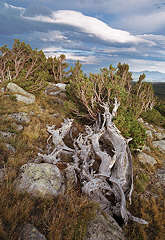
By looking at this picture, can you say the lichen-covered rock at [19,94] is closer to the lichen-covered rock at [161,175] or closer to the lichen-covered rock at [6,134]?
the lichen-covered rock at [6,134]

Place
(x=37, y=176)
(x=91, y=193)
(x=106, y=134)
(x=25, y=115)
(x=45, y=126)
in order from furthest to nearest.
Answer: (x=25, y=115) → (x=45, y=126) → (x=106, y=134) → (x=91, y=193) → (x=37, y=176)

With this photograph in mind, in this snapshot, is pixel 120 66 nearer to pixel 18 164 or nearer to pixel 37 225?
pixel 18 164

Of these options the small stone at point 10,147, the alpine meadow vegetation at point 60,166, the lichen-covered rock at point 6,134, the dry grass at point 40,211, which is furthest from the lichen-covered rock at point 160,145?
the lichen-covered rock at point 6,134

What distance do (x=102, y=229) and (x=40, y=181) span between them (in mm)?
2214

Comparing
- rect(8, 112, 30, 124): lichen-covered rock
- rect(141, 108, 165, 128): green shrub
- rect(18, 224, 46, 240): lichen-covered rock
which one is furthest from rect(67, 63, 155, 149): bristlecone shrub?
rect(141, 108, 165, 128): green shrub

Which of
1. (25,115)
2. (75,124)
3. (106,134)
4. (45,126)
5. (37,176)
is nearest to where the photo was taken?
(37,176)

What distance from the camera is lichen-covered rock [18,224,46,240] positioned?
2.53 meters

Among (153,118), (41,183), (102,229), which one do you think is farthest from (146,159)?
(153,118)

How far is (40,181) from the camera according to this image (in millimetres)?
4152

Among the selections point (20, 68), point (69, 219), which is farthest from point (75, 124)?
point (20, 68)

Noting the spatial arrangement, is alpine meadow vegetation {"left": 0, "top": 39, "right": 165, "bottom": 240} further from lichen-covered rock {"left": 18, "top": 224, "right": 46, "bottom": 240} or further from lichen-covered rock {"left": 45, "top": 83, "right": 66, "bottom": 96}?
lichen-covered rock {"left": 45, "top": 83, "right": 66, "bottom": 96}

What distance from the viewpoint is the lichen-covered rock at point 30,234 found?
Answer: 99.4 inches

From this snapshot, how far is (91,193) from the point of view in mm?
Answer: 4816

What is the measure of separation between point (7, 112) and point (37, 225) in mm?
8515
